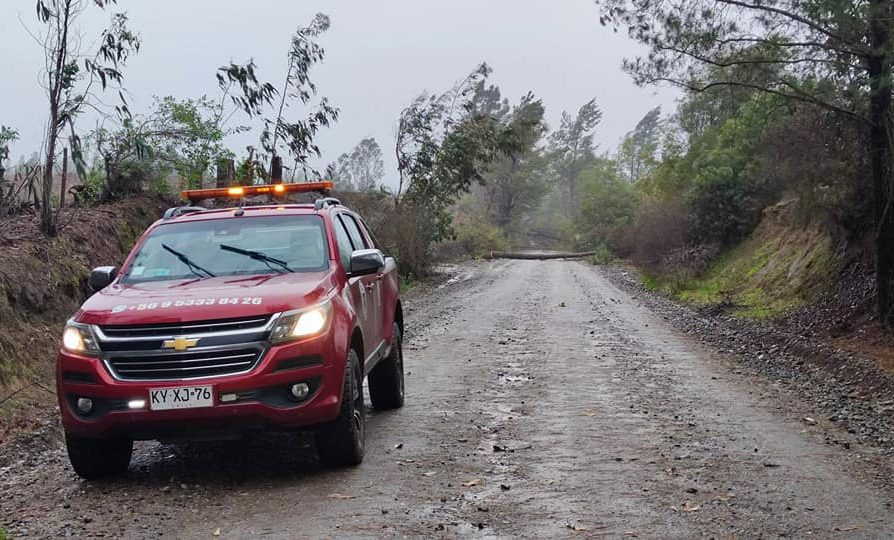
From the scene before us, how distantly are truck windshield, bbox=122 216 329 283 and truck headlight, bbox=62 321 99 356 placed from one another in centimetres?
93

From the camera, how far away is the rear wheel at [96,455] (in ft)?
20.1

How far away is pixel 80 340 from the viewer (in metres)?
5.97

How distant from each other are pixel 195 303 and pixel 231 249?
1201 mm

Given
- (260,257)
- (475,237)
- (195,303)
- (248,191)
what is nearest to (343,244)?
(260,257)

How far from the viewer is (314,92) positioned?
72.1 ft

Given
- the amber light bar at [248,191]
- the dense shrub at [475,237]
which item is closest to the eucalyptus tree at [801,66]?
the amber light bar at [248,191]

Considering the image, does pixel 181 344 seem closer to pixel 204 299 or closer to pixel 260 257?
pixel 204 299

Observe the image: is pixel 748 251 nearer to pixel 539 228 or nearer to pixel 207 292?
pixel 207 292

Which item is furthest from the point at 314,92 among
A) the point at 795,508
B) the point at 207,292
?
the point at 795,508

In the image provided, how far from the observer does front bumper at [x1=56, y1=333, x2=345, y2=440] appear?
5766 mm

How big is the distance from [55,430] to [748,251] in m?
21.5

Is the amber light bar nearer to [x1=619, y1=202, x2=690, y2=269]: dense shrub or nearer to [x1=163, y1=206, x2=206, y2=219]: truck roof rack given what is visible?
[x1=163, y1=206, x2=206, y2=219]: truck roof rack

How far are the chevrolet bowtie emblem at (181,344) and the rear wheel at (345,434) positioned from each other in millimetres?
1057

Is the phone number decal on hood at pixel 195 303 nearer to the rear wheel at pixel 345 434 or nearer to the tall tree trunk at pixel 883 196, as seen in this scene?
the rear wheel at pixel 345 434
